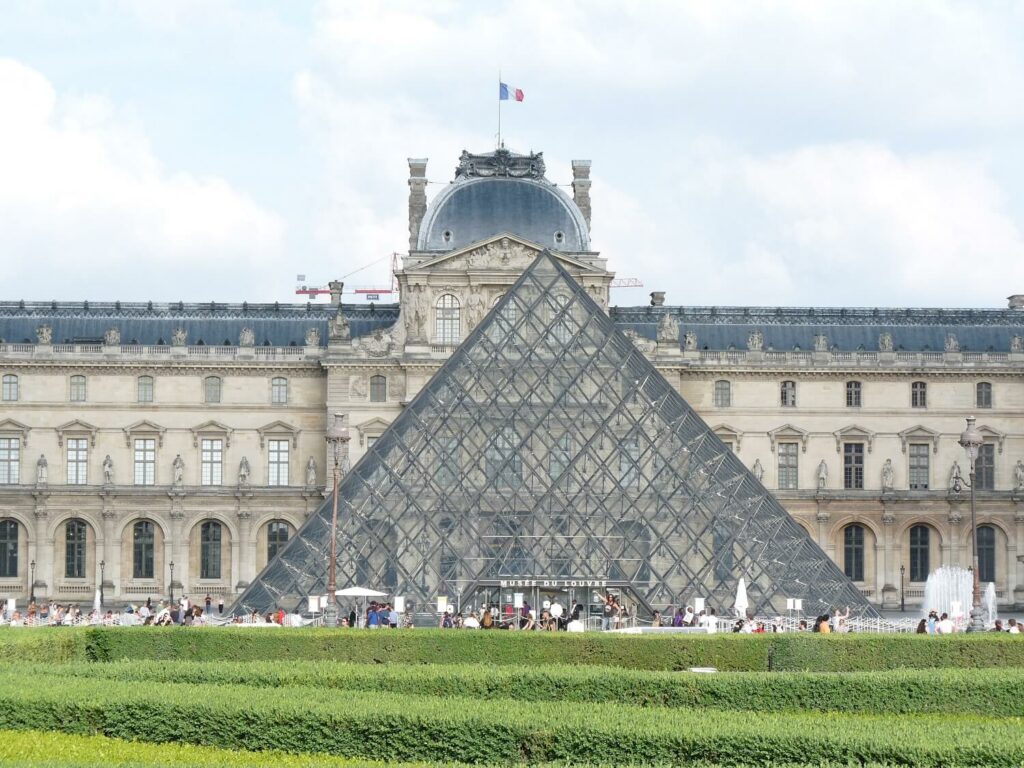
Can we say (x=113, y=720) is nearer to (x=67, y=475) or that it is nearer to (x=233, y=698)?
(x=233, y=698)

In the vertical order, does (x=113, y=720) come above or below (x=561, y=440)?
below

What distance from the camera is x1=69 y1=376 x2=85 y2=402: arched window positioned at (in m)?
61.4

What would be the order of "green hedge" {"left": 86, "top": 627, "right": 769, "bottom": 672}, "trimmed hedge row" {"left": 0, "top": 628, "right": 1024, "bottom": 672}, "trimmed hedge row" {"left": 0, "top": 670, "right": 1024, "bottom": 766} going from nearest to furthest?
"trimmed hedge row" {"left": 0, "top": 670, "right": 1024, "bottom": 766} < "trimmed hedge row" {"left": 0, "top": 628, "right": 1024, "bottom": 672} < "green hedge" {"left": 86, "top": 627, "right": 769, "bottom": 672}

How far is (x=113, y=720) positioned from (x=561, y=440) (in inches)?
857

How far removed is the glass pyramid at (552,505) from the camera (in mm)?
37531

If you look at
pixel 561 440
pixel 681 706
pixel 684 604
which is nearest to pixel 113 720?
pixel 681 706

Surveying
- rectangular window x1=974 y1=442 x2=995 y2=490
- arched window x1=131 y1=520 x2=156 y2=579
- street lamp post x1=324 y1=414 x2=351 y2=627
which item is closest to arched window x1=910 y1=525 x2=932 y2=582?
rectangular window x1=974 y1=442 x2=995 y2=490

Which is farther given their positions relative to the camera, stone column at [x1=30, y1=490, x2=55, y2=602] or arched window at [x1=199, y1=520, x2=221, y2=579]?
arched window at [x1=199, y1=520, x2=221, y2=579]

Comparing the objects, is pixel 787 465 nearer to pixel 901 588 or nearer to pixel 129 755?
pixel 901 588

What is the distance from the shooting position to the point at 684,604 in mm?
37156

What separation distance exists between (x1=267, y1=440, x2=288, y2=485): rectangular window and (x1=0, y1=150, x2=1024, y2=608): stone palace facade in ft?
0.22

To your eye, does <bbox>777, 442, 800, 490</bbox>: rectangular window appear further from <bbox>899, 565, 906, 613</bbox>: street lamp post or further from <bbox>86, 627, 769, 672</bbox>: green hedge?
<bbox>86, 627, 769, 672</bbox>: green hedge

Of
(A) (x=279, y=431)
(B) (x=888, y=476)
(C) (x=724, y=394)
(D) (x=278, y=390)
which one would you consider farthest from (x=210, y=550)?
(B) (x=888, y=476)

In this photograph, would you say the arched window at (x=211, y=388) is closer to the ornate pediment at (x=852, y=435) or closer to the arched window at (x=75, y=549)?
the arched window at (x=75, y=549)
